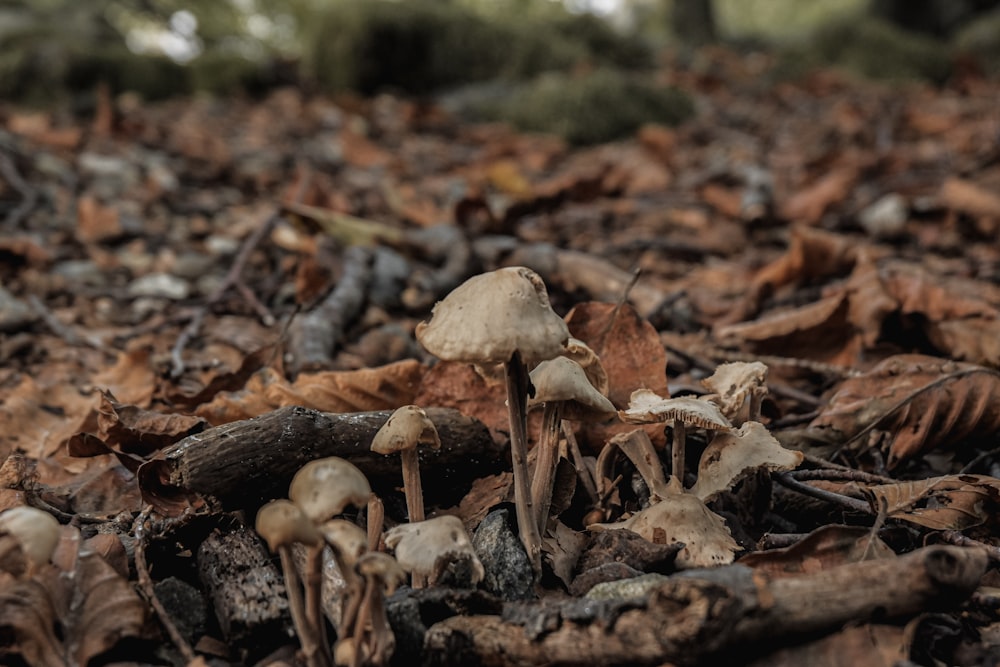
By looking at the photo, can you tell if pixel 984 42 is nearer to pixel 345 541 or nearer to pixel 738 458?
pixel 738 458

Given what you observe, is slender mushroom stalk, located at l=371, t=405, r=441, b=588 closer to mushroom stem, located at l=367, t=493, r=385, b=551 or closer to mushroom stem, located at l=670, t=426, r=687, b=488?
mushroom stem, located at l=367, t=493, r=385, b=551

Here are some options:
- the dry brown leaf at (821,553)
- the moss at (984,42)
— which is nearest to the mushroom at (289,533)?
the dry brown leaf at (821,553)

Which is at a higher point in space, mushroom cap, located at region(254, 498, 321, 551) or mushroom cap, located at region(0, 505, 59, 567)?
mushroom cap, located at region(254, 498, 321, 551)

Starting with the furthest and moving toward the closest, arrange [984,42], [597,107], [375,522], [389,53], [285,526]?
[984,42] < [389,53] < [597,107] < [375,522] < [285,526]

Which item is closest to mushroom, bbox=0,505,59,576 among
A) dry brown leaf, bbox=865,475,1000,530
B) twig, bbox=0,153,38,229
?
dry brown leaf, bbox=865,475,1000,530

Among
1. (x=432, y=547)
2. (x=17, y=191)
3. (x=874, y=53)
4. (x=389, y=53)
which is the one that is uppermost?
(x=389, y=53)

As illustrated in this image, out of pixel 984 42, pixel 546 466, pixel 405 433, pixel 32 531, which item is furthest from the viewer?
pixel 984 42

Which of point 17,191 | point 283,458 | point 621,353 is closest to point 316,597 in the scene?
point 283,458
